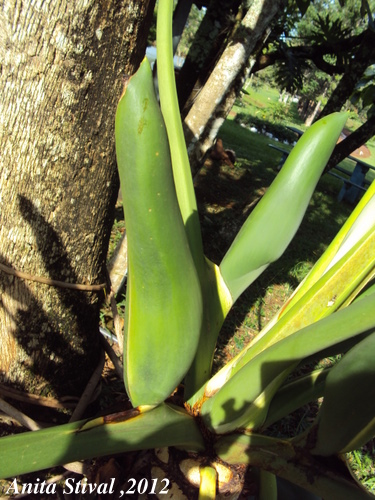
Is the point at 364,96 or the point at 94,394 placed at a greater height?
the point at 364,96

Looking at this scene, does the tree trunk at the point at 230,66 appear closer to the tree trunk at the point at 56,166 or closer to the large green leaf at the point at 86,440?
the tree trunk at the point at 56,166

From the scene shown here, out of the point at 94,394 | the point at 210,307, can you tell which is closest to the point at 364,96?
the point at 210,307

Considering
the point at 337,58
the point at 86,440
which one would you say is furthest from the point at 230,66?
the point at 337,58

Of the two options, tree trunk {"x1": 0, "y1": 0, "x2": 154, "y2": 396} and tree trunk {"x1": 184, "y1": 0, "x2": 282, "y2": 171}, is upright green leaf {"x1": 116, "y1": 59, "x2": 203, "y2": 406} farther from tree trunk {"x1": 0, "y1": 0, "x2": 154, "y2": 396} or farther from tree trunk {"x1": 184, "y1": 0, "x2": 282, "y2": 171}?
tree trunk {"x1": 184, "y1": 0, "x2": 282, "y2": 171}

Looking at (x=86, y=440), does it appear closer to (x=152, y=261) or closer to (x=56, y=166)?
(x=152, y=261)

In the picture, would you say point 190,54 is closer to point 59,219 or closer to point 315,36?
point 315,36

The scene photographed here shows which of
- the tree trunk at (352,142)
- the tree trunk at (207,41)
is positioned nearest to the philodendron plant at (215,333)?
the tree trunk at (207,41)
